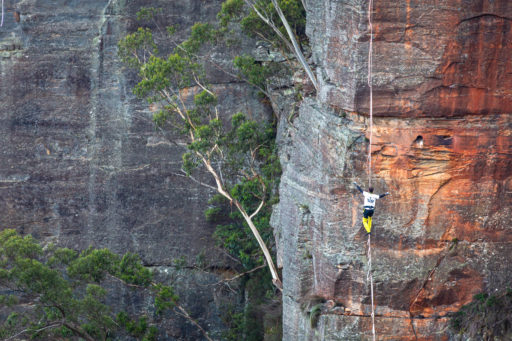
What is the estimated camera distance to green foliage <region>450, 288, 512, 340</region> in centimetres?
1570

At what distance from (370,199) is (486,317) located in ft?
9.49

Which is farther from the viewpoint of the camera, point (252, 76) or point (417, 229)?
point (252, 76)

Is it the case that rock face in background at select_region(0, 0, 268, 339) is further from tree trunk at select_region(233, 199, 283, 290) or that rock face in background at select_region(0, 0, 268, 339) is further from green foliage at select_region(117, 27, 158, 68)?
tree trunk at select_region(233, 199, 283, 290)

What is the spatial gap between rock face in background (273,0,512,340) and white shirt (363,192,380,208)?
0.76 m

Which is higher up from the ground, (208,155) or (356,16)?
(356,16)

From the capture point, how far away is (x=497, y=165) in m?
16.0

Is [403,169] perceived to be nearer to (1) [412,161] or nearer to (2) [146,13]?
(1) [412,161]

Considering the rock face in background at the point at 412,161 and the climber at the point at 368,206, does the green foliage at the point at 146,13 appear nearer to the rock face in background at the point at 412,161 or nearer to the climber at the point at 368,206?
the rock face in background at the point at 412,161

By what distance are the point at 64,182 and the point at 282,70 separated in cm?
685

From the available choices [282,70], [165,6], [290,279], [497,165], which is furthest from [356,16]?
[165,6]

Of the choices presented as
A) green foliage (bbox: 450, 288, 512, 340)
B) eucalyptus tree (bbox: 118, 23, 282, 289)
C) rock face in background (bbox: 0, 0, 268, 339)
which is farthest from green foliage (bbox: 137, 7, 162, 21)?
green foliage (bbox: 450, 288, 512, 340)

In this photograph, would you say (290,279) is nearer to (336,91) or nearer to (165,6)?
(336,91)

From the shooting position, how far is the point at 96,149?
25531 mm

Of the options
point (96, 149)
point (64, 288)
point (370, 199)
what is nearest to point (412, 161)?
point (370, 199)
